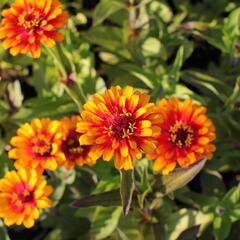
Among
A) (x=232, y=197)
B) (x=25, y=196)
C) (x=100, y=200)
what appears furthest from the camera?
(x=232, y=197)

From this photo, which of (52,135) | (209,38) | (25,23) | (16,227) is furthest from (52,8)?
(16,227)

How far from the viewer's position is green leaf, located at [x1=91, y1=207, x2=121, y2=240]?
173cm

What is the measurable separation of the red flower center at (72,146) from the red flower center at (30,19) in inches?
19.3

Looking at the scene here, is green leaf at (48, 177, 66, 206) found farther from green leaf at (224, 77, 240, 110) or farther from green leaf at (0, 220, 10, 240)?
green leaf at (224, 77, 240, 110)

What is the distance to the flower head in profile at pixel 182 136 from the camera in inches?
56.4

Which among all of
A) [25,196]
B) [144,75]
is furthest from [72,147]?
[144,75]

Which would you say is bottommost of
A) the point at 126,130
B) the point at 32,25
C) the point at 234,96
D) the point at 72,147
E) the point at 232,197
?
the point at 232,197

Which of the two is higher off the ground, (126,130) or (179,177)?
(126,130)

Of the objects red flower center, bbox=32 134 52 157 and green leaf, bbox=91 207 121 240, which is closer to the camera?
red flower center, bbox=32 134 52 157

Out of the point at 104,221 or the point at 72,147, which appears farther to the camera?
the point at 104,221

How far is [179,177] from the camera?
1503mm

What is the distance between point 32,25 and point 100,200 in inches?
29.4

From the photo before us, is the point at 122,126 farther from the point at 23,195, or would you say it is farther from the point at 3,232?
the point at 3,232

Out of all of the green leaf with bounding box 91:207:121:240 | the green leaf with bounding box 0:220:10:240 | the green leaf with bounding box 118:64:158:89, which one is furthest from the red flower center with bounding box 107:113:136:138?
the green leaf with bounding box 0:220:10:240
